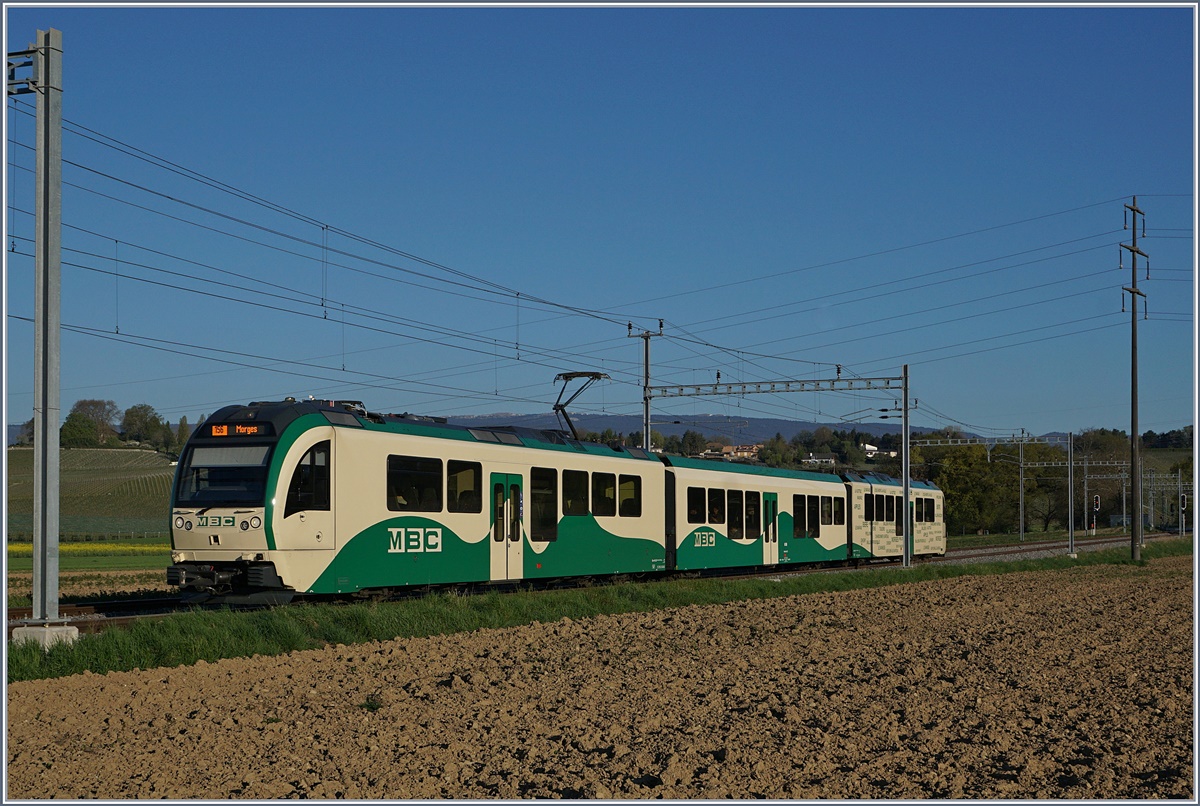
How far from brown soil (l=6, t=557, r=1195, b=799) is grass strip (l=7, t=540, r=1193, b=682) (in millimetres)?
499

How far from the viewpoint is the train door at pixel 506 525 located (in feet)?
72.7

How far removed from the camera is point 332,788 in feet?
27.1

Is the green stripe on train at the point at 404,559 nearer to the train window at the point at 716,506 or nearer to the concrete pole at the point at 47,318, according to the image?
the concrete pole at the point at 47,318

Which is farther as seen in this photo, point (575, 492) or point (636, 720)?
point (575, 492)

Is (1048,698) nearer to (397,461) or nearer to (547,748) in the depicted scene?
(547,748)

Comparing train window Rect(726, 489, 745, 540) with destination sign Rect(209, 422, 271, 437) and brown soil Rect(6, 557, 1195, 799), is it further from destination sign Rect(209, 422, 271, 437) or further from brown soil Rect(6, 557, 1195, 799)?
destination sign Rect(209, 422, 271, 437)

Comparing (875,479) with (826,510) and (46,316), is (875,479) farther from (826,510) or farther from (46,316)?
(46,316)

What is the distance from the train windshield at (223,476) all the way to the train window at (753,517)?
1697 cm

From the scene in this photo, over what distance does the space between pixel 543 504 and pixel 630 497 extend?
368cm

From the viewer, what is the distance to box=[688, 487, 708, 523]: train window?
29609 mm

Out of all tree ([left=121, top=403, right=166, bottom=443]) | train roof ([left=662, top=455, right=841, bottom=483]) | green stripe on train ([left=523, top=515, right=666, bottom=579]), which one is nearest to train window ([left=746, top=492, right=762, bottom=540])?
train roof ([left=662, top=455, right=841, bottom=483])

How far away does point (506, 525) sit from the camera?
73.9 ft

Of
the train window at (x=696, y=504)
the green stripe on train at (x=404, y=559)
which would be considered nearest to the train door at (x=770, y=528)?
the train window at (x=696, y=504)

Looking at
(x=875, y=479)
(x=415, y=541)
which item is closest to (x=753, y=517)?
(x=875, y=479)
